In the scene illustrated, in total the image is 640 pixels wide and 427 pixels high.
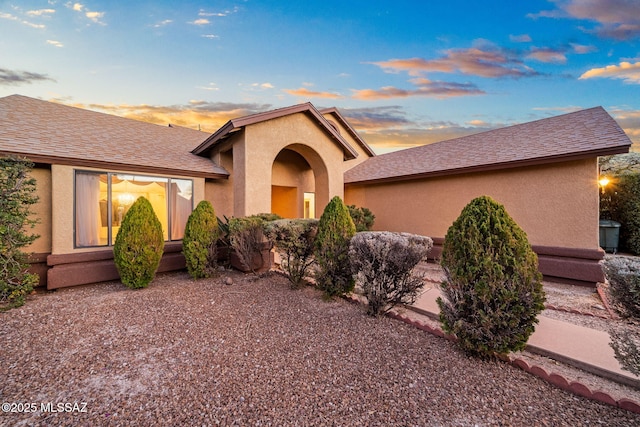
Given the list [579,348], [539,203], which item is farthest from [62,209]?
[539,203]

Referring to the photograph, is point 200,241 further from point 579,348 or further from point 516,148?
point 516,148

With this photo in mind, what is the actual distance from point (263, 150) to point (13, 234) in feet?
21.1

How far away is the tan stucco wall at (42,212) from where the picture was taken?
6.65 metres

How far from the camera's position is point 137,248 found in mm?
6543

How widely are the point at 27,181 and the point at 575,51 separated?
17585mm

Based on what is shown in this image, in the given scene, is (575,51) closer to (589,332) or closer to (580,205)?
(580,205)

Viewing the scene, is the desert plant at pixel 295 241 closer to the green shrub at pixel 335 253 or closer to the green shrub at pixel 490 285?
the green shrub at pixel 335 253

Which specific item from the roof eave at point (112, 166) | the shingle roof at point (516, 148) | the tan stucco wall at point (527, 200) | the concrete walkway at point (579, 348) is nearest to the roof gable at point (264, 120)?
the roof eave at point (112, 166)

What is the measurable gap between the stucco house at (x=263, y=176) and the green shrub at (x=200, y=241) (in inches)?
54.9

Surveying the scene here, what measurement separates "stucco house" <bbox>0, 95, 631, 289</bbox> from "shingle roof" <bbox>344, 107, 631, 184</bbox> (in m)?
0.05

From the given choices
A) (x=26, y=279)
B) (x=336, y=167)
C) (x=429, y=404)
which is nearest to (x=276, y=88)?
(x=336, y=167)

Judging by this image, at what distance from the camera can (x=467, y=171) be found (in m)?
9.05

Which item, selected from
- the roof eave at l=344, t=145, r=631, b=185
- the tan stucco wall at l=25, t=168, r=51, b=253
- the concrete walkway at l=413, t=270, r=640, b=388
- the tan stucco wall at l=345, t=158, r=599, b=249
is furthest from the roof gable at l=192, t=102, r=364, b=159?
the concrete walkway at l=413, t=270, r=640, b=388

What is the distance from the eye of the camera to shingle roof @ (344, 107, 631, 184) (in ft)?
23.0
